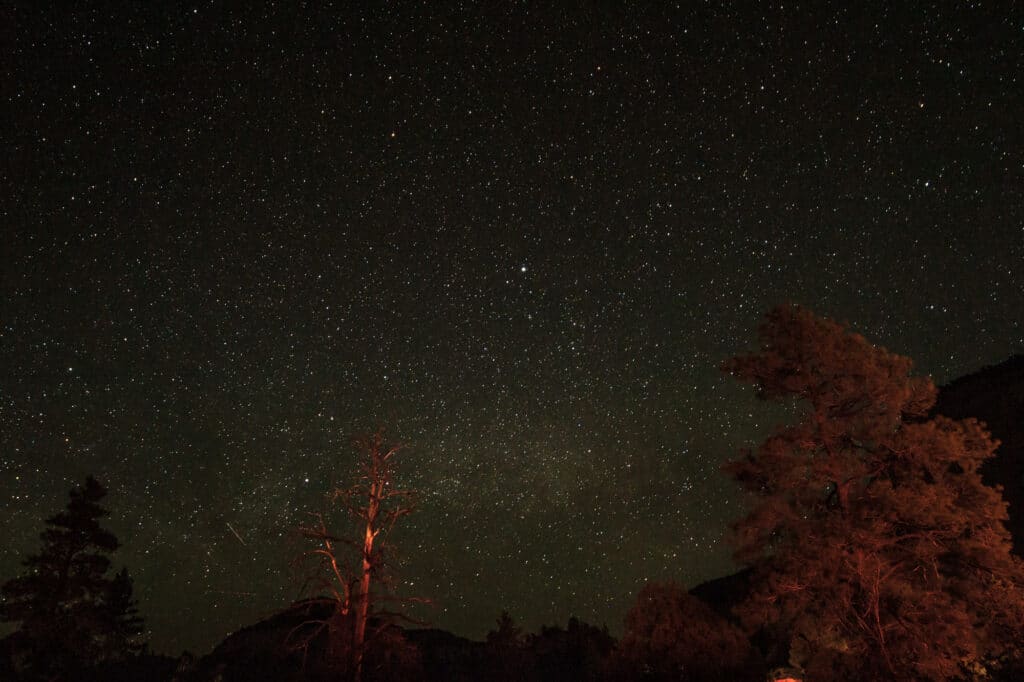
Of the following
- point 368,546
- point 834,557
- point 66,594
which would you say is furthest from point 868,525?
point 66,594

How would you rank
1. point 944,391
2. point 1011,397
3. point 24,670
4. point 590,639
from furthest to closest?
point 590,639 → point 944,391 → point 1011,397 → point 24,670

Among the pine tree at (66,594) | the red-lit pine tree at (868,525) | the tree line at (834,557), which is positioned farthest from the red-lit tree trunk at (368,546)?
the pine tree at (66,594)

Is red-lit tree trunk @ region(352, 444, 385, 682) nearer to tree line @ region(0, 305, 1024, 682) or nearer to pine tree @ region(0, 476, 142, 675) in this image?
tree line @ region(0, 305, 1024, 682)

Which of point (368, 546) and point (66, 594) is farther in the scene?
point (66, 594)

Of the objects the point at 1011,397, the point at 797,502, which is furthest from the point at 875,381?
the point at 1011,397

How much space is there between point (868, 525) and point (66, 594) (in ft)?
86.9

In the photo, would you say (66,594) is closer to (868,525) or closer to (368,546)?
(368,546)

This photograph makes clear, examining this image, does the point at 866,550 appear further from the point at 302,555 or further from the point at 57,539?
the point at 57,539

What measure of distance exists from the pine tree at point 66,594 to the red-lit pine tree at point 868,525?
76.4ft

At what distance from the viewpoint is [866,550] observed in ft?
45.4

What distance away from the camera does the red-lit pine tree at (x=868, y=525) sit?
1311cm

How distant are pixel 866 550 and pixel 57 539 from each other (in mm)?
27182

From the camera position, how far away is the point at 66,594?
24203 millimetres

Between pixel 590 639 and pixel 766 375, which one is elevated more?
pixel 766 375
